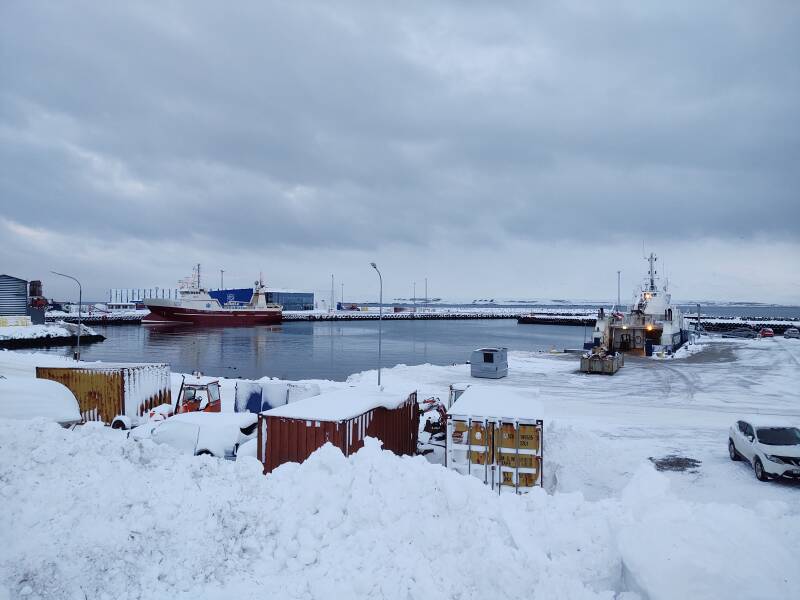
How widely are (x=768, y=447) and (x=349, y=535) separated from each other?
39.5 feet

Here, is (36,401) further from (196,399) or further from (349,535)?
(349,535)

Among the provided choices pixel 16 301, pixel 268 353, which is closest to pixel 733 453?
pixel 268 353

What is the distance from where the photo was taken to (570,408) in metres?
22.9

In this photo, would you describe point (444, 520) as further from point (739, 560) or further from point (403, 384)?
point (403, 384)

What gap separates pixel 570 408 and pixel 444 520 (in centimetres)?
1704

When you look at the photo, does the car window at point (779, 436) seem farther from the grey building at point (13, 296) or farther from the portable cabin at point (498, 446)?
the grey building at point (13, 296)

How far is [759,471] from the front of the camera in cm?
1310

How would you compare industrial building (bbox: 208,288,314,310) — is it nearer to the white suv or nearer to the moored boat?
the moored boat

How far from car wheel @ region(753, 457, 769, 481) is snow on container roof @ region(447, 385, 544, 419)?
19.5ft

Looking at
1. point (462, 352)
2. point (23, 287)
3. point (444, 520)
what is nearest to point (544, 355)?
point (462, 352)

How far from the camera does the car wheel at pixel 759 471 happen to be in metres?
12.9

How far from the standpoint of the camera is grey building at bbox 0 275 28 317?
67.1 m

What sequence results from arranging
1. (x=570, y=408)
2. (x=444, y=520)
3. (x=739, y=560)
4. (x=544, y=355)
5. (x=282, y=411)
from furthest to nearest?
(x=544, y=355)
(x=570, y=408)
(x=282, y=411)
(x=444, y=520)
(x=739, y=560)

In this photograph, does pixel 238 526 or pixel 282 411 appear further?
pixel 282 411
